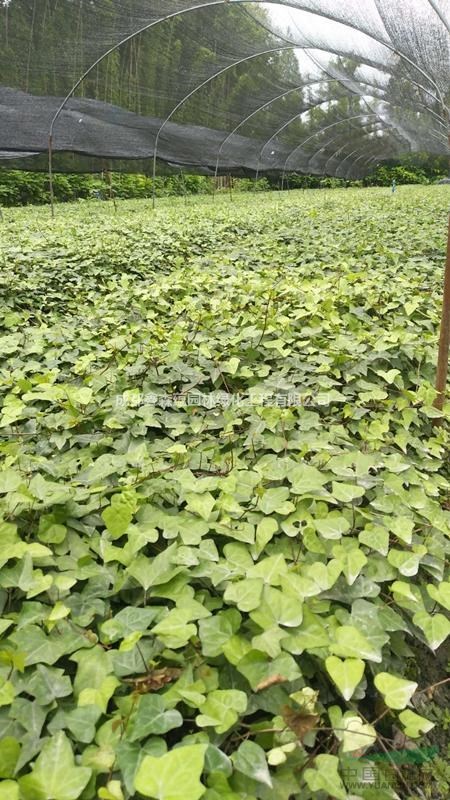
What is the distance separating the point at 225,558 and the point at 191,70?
371 inches

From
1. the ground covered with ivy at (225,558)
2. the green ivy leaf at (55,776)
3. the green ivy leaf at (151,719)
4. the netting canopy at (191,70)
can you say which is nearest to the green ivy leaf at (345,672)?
the ground covered with ivy at (225,558)

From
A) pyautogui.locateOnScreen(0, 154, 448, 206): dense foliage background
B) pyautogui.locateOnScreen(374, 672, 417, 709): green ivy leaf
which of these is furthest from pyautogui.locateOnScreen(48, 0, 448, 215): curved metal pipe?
pyautogui.locateOnScreen(374, 672, 417, 709): green ivy leaf

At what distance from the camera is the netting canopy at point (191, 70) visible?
19.1 ft

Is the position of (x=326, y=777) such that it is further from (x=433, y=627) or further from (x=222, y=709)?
(x=433, y=627)

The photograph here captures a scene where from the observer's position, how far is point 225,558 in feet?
3.71

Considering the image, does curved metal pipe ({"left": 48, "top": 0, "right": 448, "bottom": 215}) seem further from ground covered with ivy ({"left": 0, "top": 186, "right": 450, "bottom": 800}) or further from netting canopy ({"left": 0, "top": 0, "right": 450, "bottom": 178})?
ground covered with ivy ({"left": 0, "top": 186, "right": 450, "bottom": 800})

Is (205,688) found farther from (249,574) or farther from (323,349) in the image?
(323,349)

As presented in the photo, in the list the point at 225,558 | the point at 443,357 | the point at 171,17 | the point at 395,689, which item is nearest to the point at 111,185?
the point at 171,17

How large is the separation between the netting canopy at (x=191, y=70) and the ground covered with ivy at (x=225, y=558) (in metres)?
4.76

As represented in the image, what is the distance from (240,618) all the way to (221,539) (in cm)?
29

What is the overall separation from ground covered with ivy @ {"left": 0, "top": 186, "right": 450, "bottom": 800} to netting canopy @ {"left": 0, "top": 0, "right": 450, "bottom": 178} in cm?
476

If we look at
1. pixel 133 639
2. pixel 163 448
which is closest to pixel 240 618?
pixel 133 639

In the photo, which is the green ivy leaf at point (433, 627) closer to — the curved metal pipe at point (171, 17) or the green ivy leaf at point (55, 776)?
the green ivy leaf at point (55, 776)

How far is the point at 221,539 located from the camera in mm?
1238
